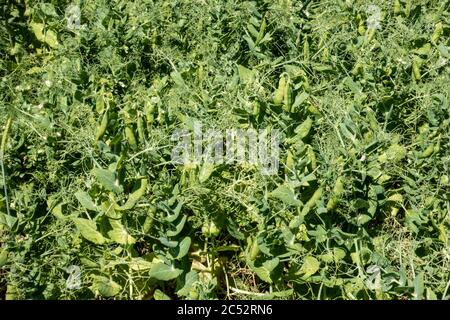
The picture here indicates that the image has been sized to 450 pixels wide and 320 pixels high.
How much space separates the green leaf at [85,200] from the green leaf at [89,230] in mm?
51

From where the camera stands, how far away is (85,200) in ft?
6.61

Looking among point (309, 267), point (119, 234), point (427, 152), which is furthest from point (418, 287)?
point (119, 234)

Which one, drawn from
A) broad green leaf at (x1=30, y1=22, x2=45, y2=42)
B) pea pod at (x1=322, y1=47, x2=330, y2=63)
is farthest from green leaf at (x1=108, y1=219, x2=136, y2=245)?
broad green leaf at (x1=30, y1=22, x2=45, y2=42)

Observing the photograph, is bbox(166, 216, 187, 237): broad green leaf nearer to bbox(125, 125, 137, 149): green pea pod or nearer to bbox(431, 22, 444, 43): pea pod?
bbox(125, 125, 137, 149): green pea pod

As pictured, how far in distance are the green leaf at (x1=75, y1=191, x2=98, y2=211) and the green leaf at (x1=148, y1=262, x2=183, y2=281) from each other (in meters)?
0.31

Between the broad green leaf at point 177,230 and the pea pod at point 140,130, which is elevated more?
the pea pod at point 140,130

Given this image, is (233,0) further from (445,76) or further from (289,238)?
(289,238)

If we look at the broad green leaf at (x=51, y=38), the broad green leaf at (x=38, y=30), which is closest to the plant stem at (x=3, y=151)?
the broad green leaf at (x=51, y=38)

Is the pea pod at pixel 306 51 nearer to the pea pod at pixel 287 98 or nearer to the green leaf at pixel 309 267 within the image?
the pea pod at pixel 287 98

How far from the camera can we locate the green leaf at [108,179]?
76.7 inches

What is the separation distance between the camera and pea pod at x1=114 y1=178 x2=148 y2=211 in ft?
6.30

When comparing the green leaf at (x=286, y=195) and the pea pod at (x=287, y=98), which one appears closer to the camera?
the green leaf at (x=286, y=195)
